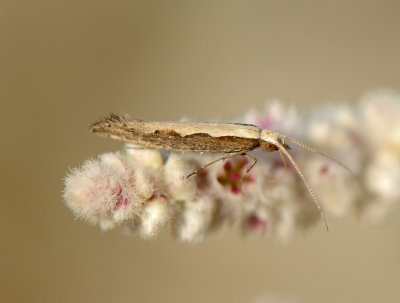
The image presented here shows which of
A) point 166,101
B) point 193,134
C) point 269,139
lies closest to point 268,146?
point 269,139

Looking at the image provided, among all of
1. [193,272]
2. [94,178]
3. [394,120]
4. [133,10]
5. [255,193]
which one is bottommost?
[94,178]

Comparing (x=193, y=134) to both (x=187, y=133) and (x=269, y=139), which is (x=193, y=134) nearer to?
(x=187, y=133)

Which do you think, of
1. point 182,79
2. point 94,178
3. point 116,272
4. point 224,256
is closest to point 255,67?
point 182,79

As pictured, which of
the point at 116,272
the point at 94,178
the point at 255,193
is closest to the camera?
the point at 94,178

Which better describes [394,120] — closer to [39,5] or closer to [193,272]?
[193,272]

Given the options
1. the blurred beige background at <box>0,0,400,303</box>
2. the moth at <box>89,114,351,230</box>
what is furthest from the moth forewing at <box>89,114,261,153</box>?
the blurred beige background at <box>0,0,400,303</box>

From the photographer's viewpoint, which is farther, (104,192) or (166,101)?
(166,101)
